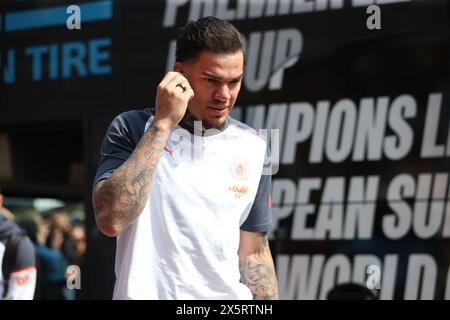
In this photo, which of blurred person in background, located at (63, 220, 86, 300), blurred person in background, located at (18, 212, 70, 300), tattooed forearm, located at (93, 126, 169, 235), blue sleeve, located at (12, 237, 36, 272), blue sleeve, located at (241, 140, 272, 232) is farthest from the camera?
blurred person in background, located at (63, 220, 86, 300)

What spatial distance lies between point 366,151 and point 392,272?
2.34ft

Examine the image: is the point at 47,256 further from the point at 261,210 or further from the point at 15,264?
the point at 261,210

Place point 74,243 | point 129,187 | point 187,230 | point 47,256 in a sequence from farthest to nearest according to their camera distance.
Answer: point 74,243
point 47,256
point 187,230
point 129,187

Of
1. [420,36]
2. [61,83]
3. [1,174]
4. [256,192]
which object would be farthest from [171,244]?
[1,174]

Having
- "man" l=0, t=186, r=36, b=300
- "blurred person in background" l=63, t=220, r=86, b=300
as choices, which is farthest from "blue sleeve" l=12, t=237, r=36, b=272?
"blurred person in background" l=63, t=220, r=86, b=300

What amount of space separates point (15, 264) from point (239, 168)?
3.23 m

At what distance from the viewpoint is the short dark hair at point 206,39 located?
2473 millimetres

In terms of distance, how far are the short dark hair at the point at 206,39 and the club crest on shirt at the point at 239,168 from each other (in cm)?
31

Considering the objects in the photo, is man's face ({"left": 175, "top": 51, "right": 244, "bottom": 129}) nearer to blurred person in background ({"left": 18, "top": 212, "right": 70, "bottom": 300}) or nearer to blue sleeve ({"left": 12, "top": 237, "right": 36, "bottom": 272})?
blue sleeve ({"left": 12, "top": 237, "right": 36, "bottom": 272})

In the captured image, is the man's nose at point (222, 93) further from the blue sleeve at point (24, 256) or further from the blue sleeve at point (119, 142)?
the blue sleeve at point (24, 256)

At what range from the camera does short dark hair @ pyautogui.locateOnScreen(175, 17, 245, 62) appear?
2.47 metres

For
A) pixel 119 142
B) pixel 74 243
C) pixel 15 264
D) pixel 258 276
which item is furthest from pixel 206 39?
pixel 74 243

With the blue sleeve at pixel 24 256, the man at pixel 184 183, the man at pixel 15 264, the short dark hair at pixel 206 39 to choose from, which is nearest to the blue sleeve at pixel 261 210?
the man at pixel 184 183

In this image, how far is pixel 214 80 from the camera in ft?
8.08
